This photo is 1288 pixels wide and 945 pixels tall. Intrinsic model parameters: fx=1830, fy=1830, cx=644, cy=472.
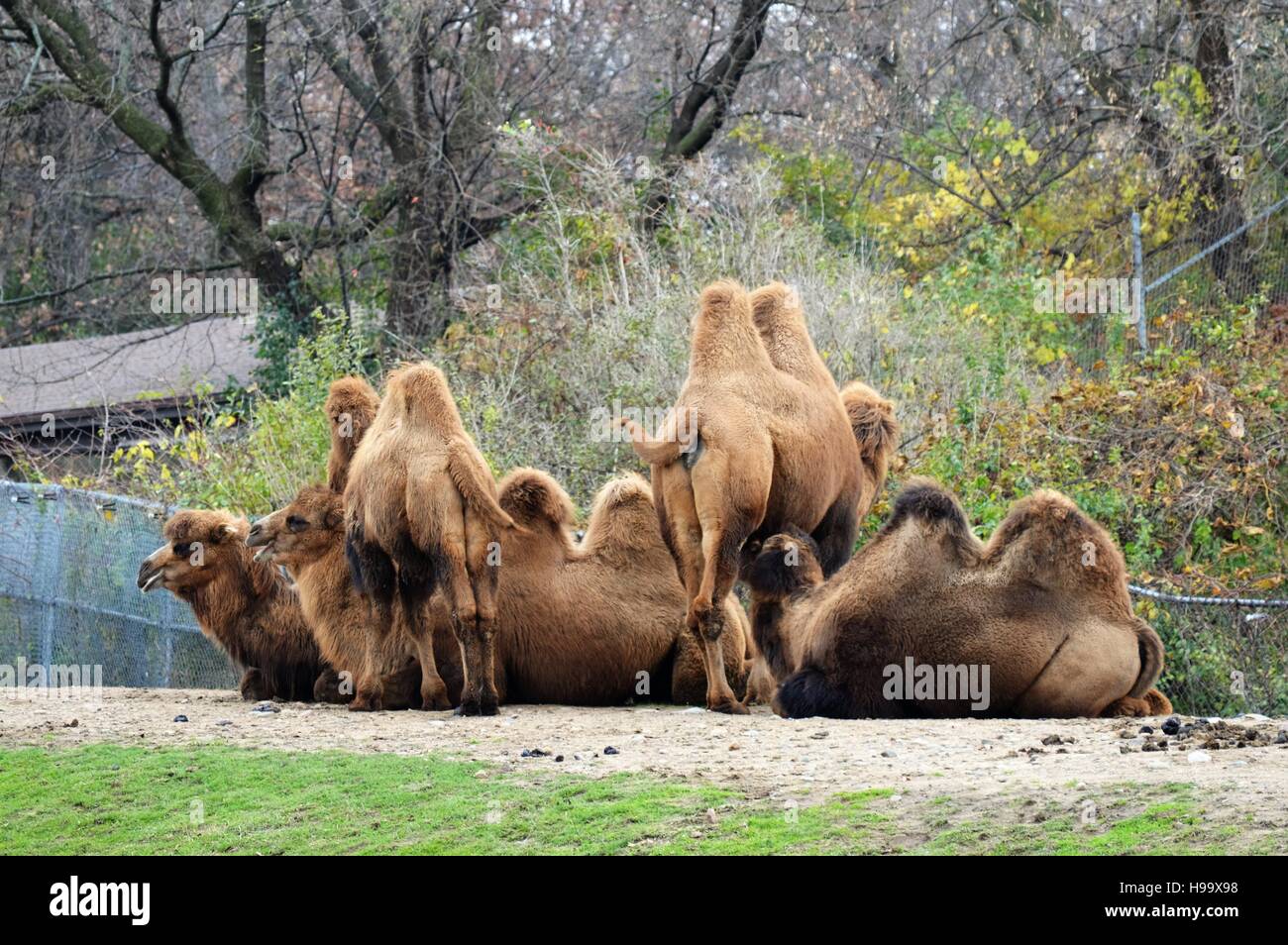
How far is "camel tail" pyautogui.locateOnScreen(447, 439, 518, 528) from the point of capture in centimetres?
1056

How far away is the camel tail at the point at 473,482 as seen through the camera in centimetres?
1056

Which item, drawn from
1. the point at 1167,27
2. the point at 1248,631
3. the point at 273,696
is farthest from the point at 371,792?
the point at 1167,27

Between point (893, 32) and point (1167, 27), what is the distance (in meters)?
4.41

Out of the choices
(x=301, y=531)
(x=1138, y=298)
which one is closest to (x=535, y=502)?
(x=301, y=531)

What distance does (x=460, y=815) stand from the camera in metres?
7.24

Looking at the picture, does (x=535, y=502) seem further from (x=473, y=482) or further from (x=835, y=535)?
(x=835, y=535)

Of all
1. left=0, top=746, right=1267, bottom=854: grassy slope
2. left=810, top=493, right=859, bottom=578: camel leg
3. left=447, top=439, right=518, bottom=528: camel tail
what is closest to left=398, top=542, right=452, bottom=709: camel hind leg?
left=447, top=439, right=518, bottom=528: camel tail

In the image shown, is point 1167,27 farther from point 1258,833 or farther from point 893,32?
point 1258,833

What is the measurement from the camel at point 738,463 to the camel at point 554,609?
906 millimetres

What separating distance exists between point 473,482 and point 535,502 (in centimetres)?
104

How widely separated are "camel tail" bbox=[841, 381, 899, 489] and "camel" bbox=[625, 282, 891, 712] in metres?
0.49

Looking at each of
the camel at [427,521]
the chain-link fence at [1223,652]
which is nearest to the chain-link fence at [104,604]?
the camel at [427,521]
